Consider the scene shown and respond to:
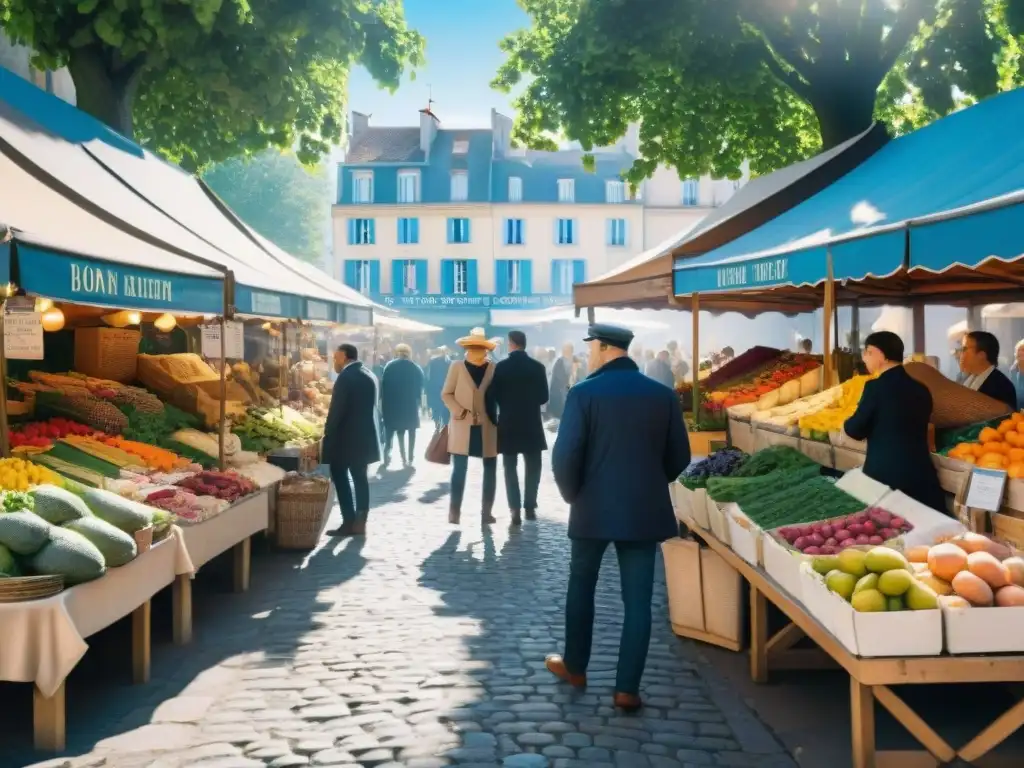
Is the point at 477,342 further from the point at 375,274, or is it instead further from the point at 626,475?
the point at 375,274

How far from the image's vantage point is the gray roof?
174ft

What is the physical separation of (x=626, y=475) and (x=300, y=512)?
542 centimetres

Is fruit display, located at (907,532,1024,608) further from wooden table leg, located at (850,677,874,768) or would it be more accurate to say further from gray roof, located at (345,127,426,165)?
gray roof, located at (345,127,426,165)

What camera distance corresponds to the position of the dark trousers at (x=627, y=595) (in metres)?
5.81

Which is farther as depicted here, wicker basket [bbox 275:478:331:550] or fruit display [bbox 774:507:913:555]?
wicker basket [bbox 275:478:331:550]

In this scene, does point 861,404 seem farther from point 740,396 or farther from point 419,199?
point 419,199

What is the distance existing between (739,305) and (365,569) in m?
7.94

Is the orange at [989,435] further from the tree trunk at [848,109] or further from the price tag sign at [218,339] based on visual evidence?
the tree trunk at [848,109]

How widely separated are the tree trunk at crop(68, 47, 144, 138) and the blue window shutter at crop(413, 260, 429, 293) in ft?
120

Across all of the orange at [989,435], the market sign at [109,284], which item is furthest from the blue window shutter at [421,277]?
the orange at [989,435]

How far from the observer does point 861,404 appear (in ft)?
22.7

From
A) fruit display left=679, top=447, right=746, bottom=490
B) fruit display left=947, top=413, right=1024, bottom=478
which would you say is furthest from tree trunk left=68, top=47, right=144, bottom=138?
fruit display left=947, top=413, right=1024, bottom=478

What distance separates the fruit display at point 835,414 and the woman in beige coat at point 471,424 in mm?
4136

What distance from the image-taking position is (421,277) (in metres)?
51.2
